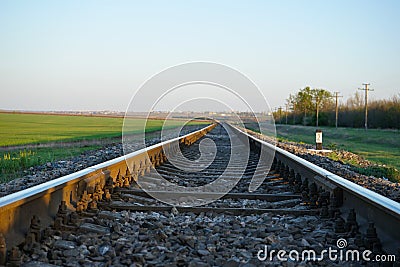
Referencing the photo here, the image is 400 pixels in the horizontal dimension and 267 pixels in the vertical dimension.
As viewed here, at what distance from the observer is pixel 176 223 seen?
147 inches

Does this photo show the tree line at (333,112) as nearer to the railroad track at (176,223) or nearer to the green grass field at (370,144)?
the green grass field at (370,144)

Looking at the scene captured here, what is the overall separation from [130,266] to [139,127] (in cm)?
3228

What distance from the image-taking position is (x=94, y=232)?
335 cm

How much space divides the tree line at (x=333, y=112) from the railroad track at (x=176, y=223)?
56.5 m

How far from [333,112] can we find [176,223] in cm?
7221

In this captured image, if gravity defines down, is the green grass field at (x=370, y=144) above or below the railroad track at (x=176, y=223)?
below

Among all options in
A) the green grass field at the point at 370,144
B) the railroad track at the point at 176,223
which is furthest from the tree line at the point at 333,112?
the railroad track at the point at 176,223

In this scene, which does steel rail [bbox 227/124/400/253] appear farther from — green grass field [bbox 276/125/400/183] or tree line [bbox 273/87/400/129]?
tree line [bbox 273/87/400/129]

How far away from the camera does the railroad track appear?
9.17ft

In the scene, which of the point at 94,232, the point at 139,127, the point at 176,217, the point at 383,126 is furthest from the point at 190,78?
the point at 383,126

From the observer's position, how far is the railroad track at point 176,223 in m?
2.79

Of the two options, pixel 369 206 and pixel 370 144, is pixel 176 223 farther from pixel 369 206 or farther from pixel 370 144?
pixel 370 144

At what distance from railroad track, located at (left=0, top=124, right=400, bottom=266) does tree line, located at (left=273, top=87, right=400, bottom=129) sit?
56490 mm

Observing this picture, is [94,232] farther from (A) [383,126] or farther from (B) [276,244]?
(A) [383,126]
